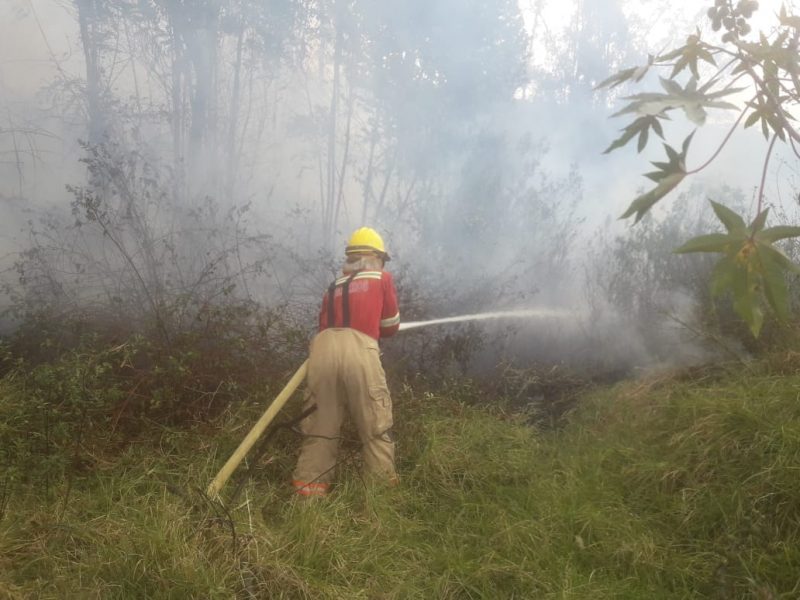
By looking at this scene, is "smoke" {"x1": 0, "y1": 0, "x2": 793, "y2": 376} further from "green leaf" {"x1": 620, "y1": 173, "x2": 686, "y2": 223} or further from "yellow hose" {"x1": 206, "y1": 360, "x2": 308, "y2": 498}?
"green leaf" {"x1": 620, "y1": 173, "x2": 686, "y2": 223}

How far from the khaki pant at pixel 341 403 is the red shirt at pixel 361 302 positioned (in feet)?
0.23

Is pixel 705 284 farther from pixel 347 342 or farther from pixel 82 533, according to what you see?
pixel 82 533

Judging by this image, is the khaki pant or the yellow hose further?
the khaki pant

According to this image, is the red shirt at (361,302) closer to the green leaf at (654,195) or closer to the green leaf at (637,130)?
the green leaf at (637,130)

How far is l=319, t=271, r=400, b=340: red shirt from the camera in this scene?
3.82 metres

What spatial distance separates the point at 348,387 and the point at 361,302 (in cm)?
52

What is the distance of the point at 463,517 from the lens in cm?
342

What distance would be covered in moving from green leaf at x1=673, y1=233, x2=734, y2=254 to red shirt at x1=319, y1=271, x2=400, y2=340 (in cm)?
249

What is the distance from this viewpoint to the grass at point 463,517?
2.59 meters

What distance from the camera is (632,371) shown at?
557 centimetres

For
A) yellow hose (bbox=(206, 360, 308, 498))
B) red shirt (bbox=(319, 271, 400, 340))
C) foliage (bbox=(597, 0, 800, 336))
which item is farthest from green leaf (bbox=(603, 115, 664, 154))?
yellow hose (bbox=(206, 360, 308, 498))

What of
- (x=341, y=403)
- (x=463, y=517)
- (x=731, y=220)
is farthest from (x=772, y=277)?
(x=341, y=403)

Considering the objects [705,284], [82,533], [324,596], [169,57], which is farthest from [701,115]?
Answer: [169,57]

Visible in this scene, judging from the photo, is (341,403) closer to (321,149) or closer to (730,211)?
(730,211)
